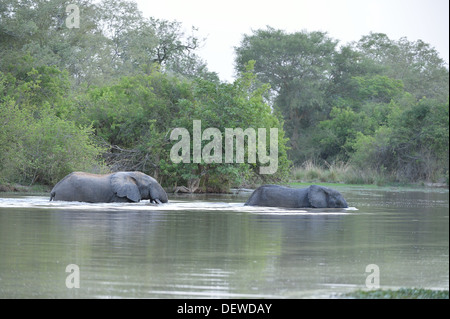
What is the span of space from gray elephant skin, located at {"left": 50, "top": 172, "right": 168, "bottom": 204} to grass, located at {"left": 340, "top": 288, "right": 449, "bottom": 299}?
13943mm

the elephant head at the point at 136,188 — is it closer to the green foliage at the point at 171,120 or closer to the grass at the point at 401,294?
the green foliage at the point at 171,120

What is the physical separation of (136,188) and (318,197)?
16.7ft

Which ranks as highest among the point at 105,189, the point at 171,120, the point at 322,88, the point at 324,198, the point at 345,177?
the point at 322,88

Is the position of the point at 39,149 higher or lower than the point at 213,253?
higher

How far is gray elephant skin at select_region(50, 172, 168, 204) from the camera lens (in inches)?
797

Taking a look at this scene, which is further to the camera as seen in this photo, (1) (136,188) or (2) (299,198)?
(1) (136,188)

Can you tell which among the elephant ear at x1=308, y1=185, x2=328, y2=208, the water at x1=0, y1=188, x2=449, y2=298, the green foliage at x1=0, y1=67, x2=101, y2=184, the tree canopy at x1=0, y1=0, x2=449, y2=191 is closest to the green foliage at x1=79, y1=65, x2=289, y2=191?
the tree canopy at x1=0, y1=0, x2=449, y2=191

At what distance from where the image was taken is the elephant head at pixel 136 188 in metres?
20.3

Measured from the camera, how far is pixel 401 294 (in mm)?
6883

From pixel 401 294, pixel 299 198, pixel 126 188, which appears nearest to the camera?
pixel 401 294

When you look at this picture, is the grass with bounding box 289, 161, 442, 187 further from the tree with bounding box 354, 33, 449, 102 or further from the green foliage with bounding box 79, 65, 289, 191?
the tree with bounding box 354, 33, 449, 102

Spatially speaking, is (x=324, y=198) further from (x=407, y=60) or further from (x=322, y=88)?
(x=407, y=60)

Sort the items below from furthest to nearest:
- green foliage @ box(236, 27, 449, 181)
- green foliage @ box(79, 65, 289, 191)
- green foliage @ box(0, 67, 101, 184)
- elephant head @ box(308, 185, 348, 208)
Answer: green foliage @ box(236, 27, 449, 181)
green foliage @ box(79, 65, 289, 191)
green foliage @ box(0, 67, 101, 184)
elephant head @ box(308, 185, 348, 208)

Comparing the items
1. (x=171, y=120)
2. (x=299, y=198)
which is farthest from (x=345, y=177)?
(x=299, y=198)
